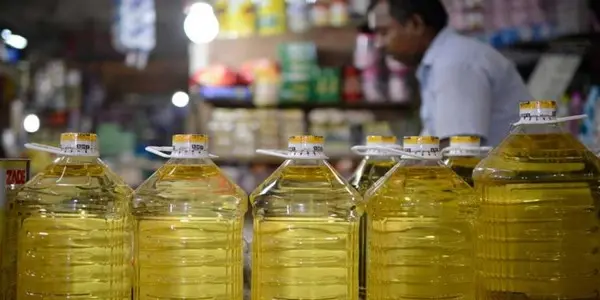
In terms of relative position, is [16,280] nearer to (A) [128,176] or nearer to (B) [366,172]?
(B) [366,172]

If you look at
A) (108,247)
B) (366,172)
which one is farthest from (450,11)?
(108,247)

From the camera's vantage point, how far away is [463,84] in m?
2.40

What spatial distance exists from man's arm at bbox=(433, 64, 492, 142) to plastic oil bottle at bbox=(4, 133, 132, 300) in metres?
1.32

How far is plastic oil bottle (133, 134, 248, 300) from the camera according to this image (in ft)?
4.15

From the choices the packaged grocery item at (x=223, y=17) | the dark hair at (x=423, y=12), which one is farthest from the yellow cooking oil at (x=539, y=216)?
the packaged grocery item at (x=223, y=17)

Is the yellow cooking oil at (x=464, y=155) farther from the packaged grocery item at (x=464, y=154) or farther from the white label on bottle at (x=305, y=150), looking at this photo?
the white label on bottle at (x=305, y=150)

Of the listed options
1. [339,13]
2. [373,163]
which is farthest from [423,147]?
[339,13]

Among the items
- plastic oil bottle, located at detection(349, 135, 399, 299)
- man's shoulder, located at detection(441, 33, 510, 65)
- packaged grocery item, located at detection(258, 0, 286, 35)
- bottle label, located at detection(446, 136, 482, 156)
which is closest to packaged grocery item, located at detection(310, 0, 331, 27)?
packaged grocery item, located at detection(258, 0, 286, 35)

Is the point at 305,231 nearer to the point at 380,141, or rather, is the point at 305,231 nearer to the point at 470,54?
the point at 380,141

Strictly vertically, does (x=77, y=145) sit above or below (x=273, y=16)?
below

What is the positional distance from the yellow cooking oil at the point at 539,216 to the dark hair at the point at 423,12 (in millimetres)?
1492

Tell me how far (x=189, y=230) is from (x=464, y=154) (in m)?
0.62

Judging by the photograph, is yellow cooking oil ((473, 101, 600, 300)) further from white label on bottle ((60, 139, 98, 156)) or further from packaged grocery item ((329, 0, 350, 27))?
packaged grocery item ((329, 0, 350, 27))

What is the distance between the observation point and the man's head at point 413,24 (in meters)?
2.72
